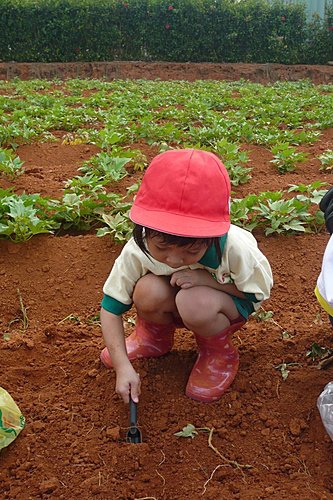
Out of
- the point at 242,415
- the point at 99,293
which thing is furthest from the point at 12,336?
the point at 242,415

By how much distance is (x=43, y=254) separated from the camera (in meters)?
3.38

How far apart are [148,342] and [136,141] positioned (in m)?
4.29

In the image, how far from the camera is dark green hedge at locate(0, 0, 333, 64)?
1803 cm

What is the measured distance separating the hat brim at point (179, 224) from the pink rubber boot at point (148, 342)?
0.70 m

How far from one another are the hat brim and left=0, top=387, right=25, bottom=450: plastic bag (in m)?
0.84

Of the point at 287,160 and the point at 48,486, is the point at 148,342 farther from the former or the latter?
the point at 287,160

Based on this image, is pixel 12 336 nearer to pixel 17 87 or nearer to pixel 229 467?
pixel 229 467

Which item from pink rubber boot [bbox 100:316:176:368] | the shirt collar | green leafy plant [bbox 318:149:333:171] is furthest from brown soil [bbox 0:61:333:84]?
the shirt collar

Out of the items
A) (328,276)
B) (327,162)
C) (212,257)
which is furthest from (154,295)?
(327,162)

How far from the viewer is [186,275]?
215cm

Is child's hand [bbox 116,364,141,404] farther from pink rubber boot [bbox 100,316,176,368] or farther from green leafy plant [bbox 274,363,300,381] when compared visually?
green leafy plant [bbox 274,363,300,381]

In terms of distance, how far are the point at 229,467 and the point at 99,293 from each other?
1.40 metres

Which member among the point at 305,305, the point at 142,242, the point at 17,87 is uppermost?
the point at 142,242

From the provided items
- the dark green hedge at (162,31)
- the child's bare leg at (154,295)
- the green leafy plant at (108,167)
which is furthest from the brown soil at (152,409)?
the dark green hedge at (162,31)
